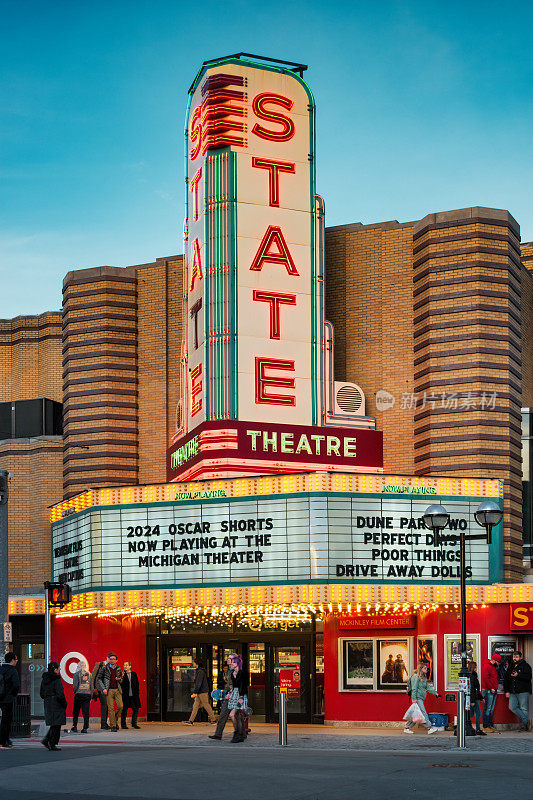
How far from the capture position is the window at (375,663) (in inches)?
1128

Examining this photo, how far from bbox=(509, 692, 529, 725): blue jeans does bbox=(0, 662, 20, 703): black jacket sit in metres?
10.7

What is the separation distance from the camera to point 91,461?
3559 cm

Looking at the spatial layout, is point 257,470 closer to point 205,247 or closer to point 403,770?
point 205,247

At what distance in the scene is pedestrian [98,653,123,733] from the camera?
27.8 meters

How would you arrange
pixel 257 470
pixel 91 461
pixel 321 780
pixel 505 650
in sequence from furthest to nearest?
pixel 91 461
pixel 257 470
pixel 505 650
pixel 321 780

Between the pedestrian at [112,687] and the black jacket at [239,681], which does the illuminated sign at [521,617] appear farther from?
the pedestrian at [112,687]

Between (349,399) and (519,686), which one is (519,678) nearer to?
(519,686)

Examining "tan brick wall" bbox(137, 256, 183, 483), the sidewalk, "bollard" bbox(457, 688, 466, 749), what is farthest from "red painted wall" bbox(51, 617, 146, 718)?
"bollard" bbox(457, 688, 466, 749)

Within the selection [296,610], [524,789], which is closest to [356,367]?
[296,610]

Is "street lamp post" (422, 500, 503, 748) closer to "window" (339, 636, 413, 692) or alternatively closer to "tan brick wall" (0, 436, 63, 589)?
"window" (339, 636, 413, 692)

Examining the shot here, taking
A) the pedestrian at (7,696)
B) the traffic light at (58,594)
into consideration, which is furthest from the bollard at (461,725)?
the traffic light at (58,594)

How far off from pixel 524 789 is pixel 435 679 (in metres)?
12.6

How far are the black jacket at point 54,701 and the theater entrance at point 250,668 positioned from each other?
8.71 m

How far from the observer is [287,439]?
99.7ft
